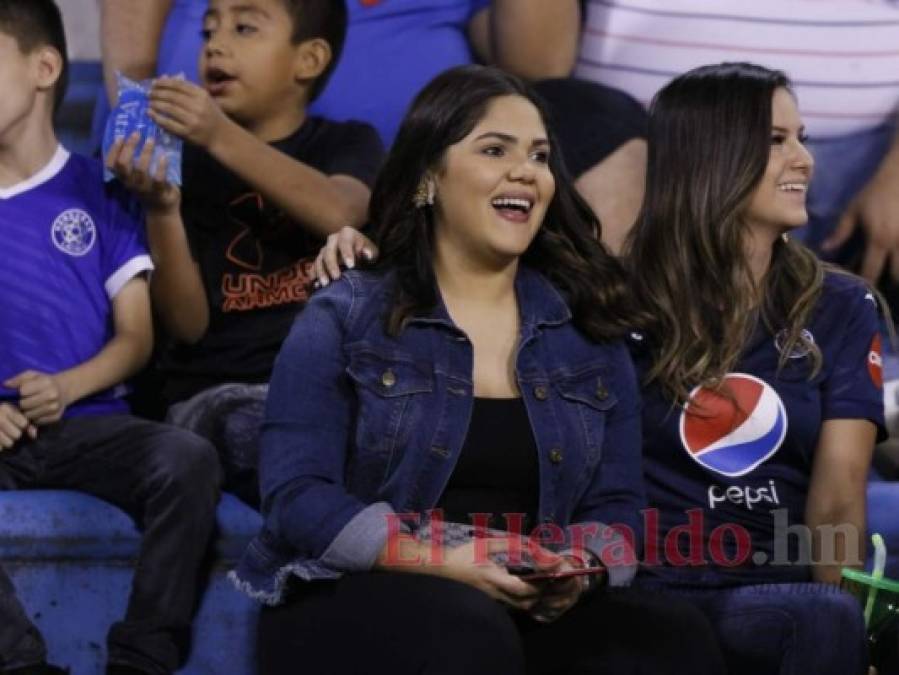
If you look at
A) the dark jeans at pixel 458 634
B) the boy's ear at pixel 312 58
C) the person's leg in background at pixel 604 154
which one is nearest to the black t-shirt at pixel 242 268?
the boy's ear at pixel 312 58

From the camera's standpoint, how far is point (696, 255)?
2906mm

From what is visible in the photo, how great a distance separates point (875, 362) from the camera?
2836 mm

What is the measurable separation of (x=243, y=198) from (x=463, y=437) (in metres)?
0.91

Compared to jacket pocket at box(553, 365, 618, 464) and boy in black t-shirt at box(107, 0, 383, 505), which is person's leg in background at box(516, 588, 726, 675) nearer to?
jacket pocket at box(553, 365, 618, 464)

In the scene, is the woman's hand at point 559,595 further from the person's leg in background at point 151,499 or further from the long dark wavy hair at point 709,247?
the person's leg in background at point 151,499

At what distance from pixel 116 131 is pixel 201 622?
0.80 metres

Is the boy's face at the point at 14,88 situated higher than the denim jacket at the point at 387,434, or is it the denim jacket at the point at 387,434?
the boy's face at the point at 14,88

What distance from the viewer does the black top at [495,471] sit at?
261cm

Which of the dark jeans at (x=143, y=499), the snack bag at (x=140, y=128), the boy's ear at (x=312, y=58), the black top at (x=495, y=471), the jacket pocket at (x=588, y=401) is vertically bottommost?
the dark jeans at (x=143, y=499)

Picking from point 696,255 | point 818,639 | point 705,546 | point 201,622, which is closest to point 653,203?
point 696,255

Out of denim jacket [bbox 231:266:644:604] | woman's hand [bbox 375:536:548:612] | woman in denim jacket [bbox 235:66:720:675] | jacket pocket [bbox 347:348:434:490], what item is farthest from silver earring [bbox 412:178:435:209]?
woman's hand [bbox 375:536:548:612]

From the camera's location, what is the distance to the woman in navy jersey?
2.79 m

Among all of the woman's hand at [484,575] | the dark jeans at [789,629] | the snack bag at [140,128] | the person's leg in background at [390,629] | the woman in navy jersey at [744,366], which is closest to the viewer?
the person's leg in background at [390,629]

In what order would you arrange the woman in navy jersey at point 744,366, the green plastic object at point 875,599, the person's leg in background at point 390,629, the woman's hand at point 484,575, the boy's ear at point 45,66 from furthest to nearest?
the boy's ear at point 45,66 < the woman in navy jersey at point 744,366 < the green plastic object at point 875,599 < the woman's hand at point 484,575 < the person's leg in background at point 390,629
